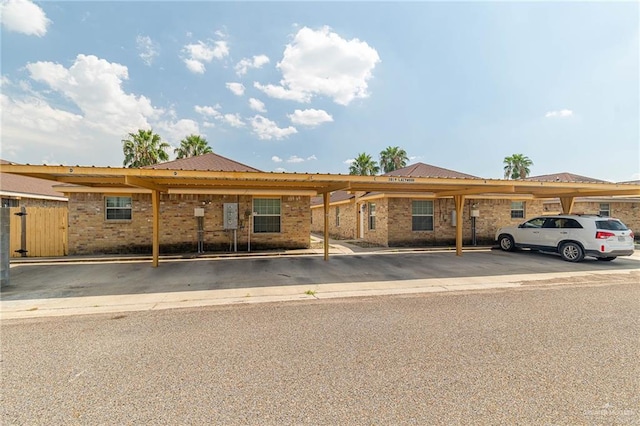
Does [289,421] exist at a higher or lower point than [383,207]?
lower

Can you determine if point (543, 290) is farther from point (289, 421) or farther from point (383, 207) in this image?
point (383, 207)

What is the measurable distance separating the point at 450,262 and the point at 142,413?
9701mm

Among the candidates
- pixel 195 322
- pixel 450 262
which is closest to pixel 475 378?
pixel 195 322

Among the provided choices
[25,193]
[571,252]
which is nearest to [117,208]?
[25,193]

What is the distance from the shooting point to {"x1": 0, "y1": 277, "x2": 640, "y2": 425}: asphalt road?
252cm

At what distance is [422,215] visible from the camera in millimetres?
14609

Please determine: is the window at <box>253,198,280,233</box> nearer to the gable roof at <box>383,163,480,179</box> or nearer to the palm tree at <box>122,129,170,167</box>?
the gable roof at <box>383,163,480,179</box>

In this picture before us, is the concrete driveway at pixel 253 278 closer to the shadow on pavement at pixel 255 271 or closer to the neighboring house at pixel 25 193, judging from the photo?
the shadow on pavement at pixel 255 271

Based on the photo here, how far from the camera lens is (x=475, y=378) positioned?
303cm

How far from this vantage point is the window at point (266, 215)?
12766mm

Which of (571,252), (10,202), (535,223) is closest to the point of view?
(571,252)

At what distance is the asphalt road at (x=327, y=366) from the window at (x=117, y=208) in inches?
309

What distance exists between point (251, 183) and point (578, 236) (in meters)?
11.2

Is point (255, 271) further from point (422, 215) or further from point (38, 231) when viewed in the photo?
point (422, 215)
